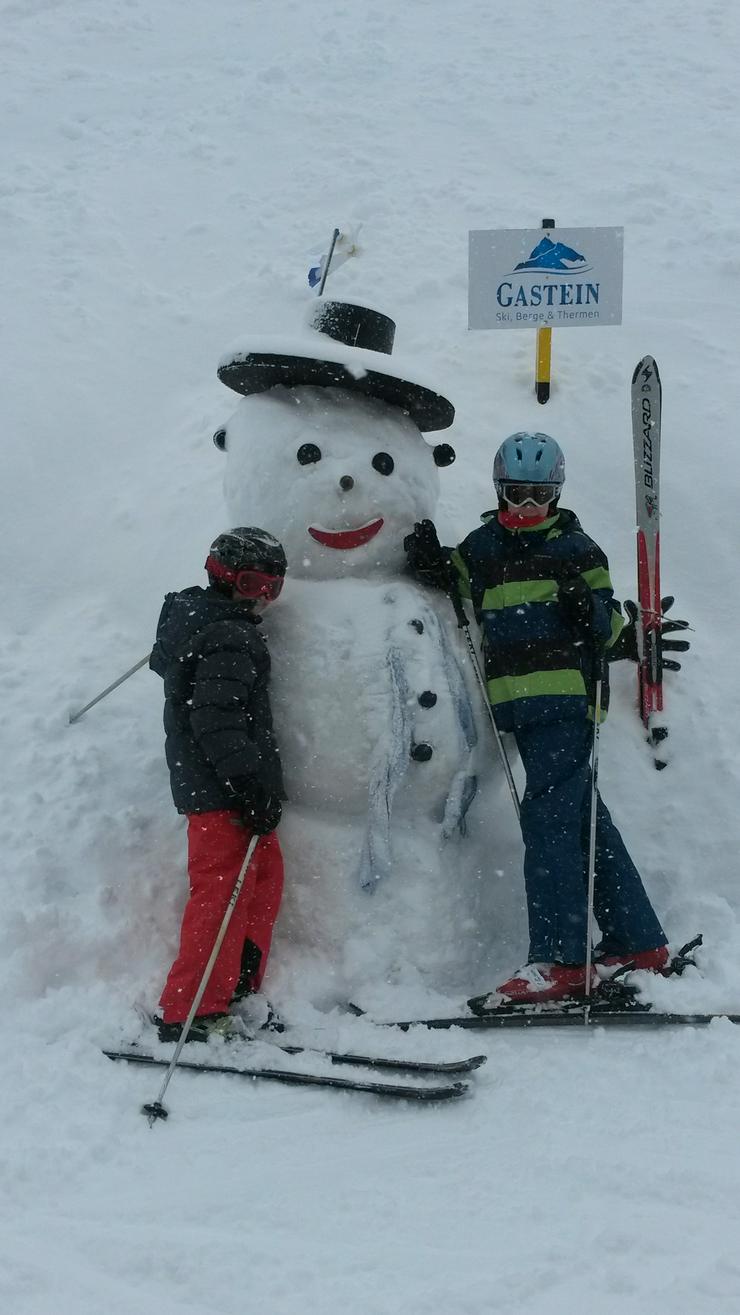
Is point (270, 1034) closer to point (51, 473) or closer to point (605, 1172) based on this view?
point (605, 1172)

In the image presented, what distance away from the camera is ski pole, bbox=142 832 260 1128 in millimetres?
2912

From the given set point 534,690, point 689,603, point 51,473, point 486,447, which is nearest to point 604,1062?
point 534,690

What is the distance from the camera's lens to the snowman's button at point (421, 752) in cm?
371

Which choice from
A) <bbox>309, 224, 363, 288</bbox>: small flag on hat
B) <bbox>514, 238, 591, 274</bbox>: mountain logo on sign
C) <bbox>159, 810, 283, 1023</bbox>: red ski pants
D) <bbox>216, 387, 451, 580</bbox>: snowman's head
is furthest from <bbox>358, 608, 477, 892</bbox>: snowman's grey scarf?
<bbox>514, 238, 591, 274</bbox>: mountain logo on sign

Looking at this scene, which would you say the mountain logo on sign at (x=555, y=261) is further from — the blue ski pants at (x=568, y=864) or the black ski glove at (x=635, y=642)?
the blue ski pants at (x=568, y=864)

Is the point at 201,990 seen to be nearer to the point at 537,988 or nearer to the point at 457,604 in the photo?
the point at 537,988

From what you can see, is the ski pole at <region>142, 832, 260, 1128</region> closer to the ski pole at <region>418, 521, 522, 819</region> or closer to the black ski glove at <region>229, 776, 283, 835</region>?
the black ski glove at <region>229, 776, 283, 835</region>

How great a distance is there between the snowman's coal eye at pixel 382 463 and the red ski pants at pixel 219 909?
4.49 feet

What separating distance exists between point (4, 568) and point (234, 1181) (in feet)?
10.7

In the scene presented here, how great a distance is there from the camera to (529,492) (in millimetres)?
3912

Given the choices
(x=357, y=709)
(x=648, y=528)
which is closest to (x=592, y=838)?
(x=357, y=709)

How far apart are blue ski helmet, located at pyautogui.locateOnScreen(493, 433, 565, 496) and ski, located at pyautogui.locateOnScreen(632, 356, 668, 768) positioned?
0.88 metres

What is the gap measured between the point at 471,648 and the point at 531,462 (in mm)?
733

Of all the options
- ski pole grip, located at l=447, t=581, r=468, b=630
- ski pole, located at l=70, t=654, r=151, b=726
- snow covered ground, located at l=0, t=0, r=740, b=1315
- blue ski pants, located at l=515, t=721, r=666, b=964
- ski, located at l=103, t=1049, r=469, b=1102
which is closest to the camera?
snow covered ground, located at l=0, t=0, r=740, b=1315
